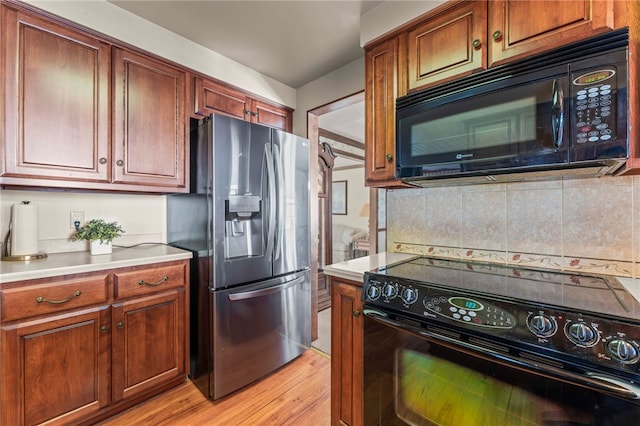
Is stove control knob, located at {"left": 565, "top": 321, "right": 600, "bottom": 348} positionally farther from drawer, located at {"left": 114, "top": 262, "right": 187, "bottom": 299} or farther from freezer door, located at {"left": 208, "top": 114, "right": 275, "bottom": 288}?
drawer, located at {"left": 114, "top": 262, "right": 187, "bottom": 299}

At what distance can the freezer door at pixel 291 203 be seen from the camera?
2.11 meters

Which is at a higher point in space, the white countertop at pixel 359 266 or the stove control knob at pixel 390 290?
the white countertop at pixel 359 266

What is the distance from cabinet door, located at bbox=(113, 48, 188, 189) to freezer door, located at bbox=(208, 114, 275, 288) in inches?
16.0

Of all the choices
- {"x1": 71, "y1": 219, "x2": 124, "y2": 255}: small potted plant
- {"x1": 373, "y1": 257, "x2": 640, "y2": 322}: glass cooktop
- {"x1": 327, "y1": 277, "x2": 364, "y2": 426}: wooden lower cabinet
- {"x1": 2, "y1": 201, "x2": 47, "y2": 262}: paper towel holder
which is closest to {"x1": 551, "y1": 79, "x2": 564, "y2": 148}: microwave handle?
{"x1": 373, "y1": 257, "x2": 640, "y2": 322}: glass cooktop

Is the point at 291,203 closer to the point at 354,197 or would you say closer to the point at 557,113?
the point at 557,113

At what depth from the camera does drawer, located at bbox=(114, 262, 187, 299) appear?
1.58 metres

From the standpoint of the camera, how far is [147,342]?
1.69 meters

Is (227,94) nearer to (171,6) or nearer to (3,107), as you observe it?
(171,6)

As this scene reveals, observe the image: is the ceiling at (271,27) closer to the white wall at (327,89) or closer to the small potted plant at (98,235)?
the white wall at (327,89)

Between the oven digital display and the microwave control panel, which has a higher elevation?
the microwave control panel

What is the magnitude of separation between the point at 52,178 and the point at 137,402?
56.4 inches

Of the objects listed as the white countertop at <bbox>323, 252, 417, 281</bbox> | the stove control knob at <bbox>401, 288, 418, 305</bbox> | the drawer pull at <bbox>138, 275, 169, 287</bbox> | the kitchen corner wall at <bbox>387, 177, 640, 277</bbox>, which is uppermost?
the kitchen corner wall at <bbox>387, 177, 640, 277</bbox>

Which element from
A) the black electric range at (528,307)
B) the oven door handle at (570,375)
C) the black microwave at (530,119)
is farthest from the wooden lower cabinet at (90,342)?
the black microwave at (530,119)

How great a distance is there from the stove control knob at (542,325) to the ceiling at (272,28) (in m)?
1.76
